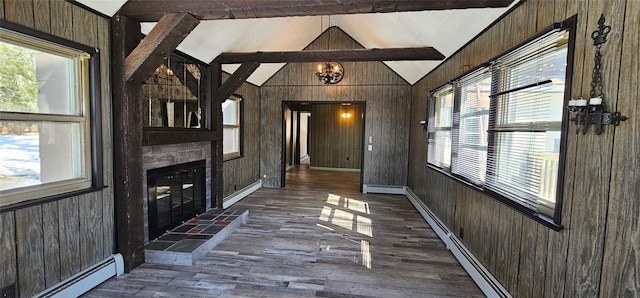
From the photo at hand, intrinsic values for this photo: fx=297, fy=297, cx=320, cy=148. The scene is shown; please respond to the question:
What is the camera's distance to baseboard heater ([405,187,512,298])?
99.3 inches

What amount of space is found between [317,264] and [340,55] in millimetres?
3059

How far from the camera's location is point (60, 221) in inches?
92.5

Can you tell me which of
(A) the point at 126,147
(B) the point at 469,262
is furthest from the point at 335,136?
(A) the point at 126,147

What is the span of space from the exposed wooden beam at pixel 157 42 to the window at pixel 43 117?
29 centimetres

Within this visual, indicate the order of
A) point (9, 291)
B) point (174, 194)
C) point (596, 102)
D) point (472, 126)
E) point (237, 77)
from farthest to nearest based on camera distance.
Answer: point (237, 77)
point (174, 194)
point (472, 126)
point (9, 291)
point (596, 102)

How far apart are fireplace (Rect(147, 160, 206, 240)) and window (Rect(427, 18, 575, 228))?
359cm

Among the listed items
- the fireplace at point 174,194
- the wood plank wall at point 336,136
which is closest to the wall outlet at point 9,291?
the fireplace at point 174,194

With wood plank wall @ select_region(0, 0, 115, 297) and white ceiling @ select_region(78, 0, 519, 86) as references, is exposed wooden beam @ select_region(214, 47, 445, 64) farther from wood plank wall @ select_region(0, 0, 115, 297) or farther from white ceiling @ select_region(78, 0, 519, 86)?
wood plank wall @ select_region(0, 0, 115, 297)

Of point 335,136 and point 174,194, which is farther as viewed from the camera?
point 335,136

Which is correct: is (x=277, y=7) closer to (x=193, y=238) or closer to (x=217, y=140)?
(x=193, y=238)

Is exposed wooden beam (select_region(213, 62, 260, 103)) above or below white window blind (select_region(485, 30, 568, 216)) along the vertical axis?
above

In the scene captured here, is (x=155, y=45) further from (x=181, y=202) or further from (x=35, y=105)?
(x=181, y=202)

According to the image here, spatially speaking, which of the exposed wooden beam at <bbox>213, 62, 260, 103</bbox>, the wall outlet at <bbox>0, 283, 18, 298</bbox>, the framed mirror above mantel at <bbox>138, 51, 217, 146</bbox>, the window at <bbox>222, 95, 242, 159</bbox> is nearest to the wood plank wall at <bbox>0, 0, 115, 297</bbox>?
the wall outlet at <bbox>0, 283, 18, 298</bbox>

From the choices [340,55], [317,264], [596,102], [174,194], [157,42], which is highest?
[340,55]
